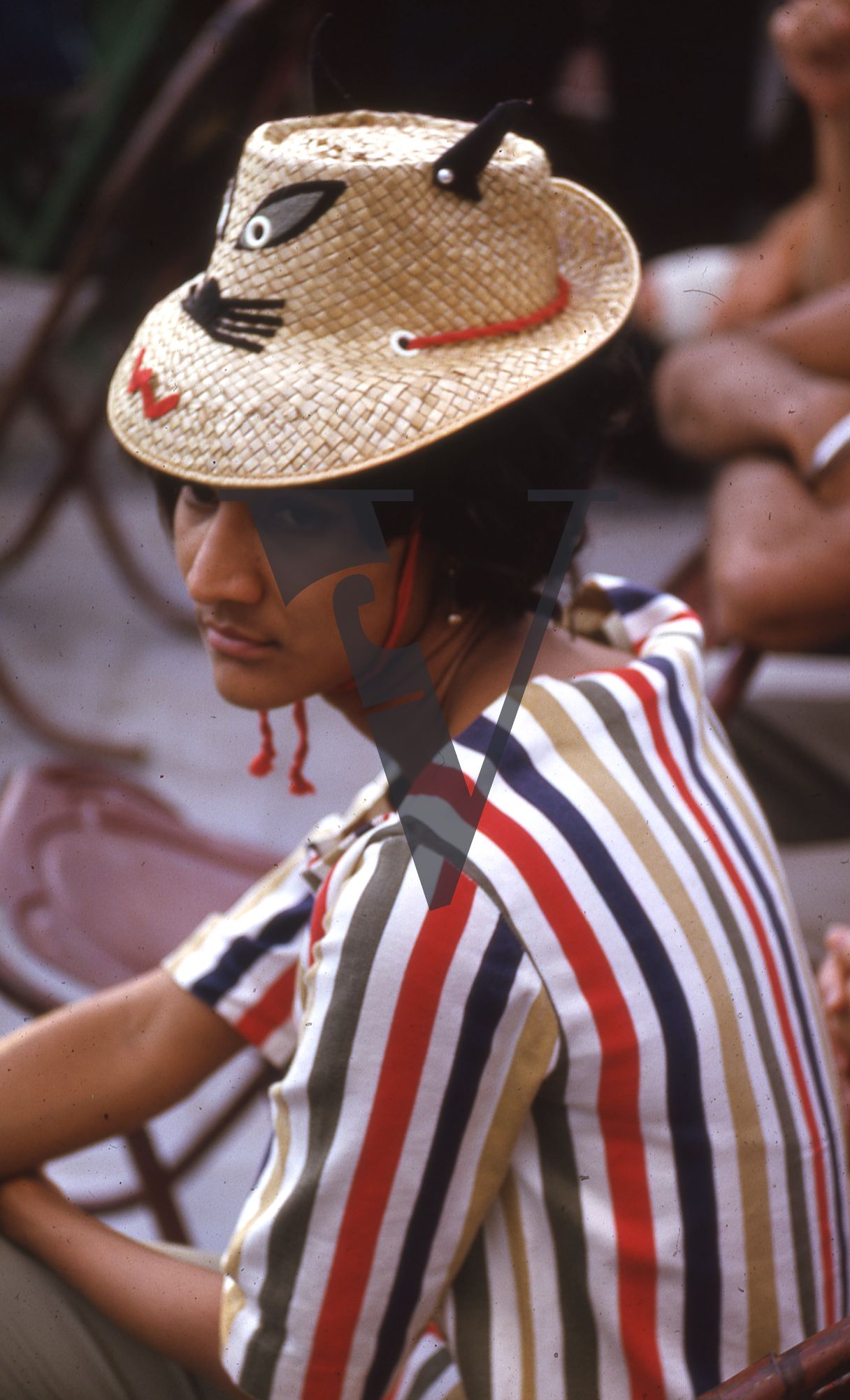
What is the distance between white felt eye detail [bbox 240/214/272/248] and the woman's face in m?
0.19

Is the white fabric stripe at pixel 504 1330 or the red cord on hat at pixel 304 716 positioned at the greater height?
the red cord on hat at pixel 304 716

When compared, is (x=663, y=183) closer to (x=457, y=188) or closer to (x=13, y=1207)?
(x=457, y=188)

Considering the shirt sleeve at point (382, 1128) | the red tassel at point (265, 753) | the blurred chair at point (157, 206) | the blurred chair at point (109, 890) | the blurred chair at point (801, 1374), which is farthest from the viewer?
the blurred chair at point (157, 206)

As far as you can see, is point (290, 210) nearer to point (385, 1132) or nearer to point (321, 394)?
point (321, 394)

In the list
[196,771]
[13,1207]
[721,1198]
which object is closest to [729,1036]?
[721,1198]

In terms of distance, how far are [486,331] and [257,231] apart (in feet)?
0.62

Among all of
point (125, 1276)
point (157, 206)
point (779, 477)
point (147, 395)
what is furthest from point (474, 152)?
point (157, 206)

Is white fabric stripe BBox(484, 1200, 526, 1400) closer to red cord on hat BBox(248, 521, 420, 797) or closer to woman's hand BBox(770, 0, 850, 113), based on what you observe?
red cord on hat BBox(248, 521, 420, 797)

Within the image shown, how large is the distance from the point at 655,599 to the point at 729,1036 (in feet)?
1.42

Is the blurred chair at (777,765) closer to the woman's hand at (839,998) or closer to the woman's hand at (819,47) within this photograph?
the woman's hand at (839,998)

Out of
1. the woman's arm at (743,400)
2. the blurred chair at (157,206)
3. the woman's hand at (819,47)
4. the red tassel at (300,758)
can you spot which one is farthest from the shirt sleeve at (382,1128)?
the blurred chair at (157,206)

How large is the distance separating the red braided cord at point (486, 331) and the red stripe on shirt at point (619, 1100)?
36 cm

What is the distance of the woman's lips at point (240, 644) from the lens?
38.9 inches

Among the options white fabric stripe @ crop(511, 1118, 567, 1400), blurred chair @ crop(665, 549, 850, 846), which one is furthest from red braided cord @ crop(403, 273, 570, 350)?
blurred chair @ crop(665, 549, 850, 846)
